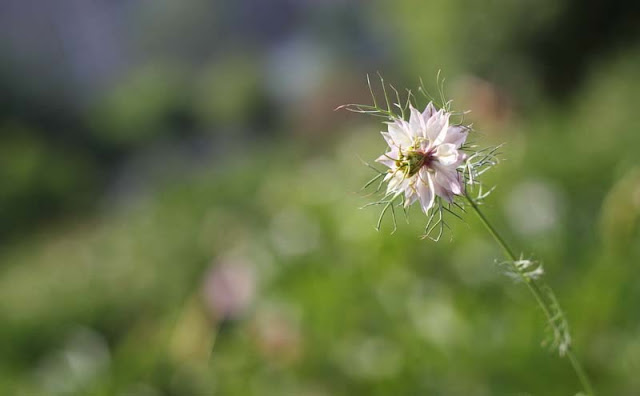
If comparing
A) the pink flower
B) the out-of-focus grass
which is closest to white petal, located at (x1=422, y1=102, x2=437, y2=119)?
the pink flower

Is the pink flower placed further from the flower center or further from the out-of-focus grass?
the out-of-focus grass

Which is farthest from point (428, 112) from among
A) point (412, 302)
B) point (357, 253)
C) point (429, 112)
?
point (357, 253)

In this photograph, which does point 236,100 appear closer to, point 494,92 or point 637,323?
point 494,92

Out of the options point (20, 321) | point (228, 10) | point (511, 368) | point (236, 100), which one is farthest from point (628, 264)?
point (228, 10)

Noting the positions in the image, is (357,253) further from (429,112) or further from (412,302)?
(429,112)

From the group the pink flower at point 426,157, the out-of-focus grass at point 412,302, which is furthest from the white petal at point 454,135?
the out-of-focus grass at point 412,302

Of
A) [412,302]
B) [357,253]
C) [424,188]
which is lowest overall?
[424,188]
